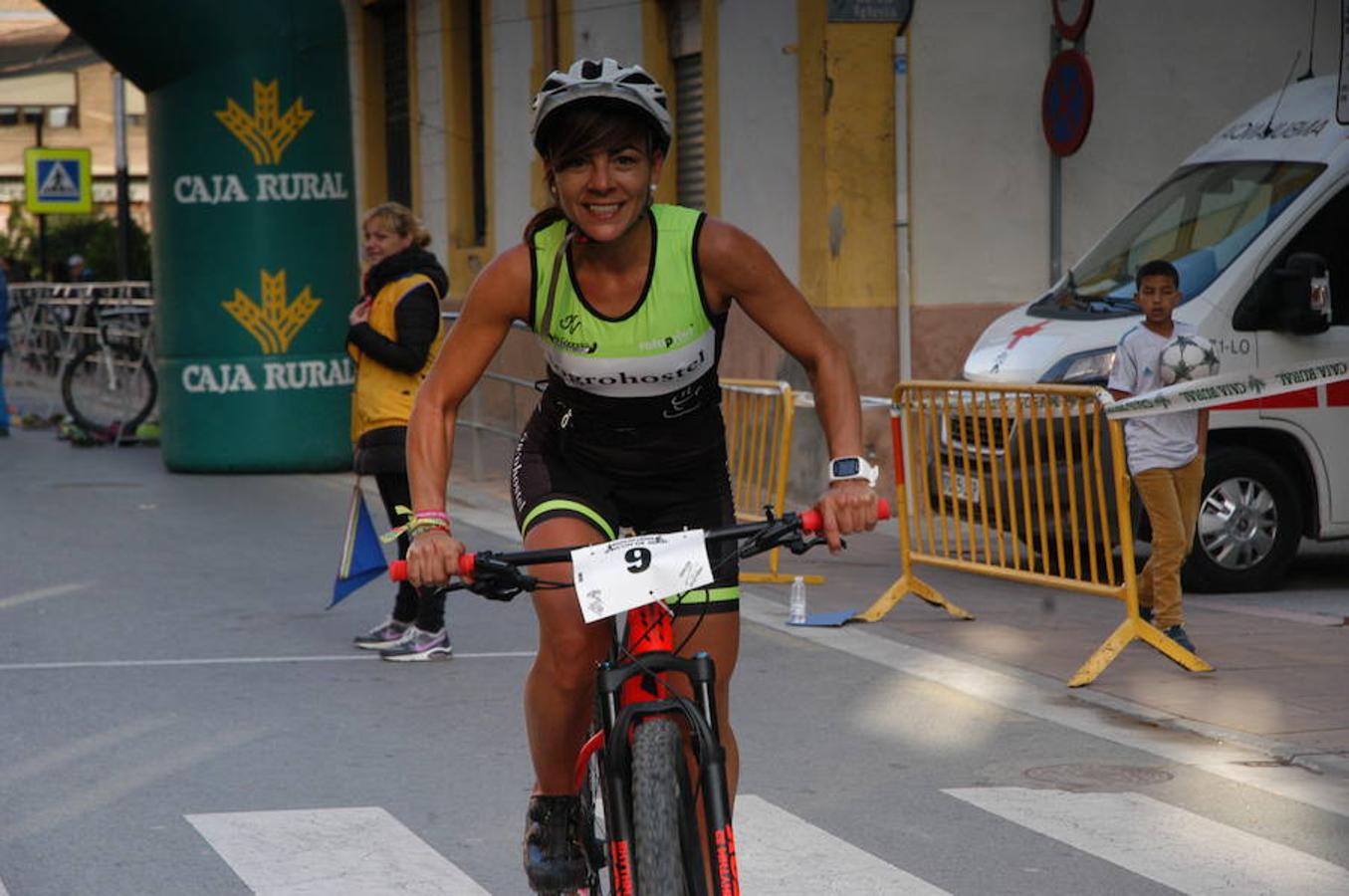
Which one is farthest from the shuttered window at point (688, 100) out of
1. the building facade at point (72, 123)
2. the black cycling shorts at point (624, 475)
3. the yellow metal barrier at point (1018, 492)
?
the building facade at point (72, 123)

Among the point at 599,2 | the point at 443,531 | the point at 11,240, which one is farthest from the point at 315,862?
the point at 11,240

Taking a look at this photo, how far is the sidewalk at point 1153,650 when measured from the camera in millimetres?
8039

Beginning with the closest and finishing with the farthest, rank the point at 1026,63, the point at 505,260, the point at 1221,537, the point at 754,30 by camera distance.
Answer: the point at 505,260
the point at 1221,537
the point at 1026,63
the point at 754,30

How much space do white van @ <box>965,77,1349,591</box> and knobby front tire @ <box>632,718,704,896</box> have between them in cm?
740

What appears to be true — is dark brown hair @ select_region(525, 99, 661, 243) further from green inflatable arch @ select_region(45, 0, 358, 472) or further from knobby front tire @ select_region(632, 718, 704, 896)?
green inflatable arch @ select_region(45, 0, 358, 472)

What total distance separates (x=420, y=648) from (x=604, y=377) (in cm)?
499

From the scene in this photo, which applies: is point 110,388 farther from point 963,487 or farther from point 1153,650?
point 1153,650

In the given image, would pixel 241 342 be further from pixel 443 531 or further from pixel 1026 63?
pixel 443 531

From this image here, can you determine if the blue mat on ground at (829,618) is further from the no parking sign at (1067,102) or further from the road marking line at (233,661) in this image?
the no parking sign at (1067,102)

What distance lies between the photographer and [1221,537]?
1138 centimetres

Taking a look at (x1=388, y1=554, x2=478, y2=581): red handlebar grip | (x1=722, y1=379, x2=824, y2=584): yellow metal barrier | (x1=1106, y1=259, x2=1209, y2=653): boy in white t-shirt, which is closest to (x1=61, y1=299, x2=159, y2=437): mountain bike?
(x1=722, y1=379, x2=824, y2=584): yellow metal barrier

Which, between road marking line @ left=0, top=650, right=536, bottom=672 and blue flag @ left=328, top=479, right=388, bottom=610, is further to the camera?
blue flag @ left=328, top=479, right=388, bottom=610

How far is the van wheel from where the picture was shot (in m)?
11.3

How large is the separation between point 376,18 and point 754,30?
39.8 ft
